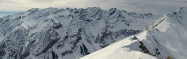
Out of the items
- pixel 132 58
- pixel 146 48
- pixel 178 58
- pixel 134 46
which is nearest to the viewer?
pixel 132 58

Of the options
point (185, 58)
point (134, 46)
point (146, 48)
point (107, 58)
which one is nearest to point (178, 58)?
point (185, 58)

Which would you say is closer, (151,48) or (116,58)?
(116,58)

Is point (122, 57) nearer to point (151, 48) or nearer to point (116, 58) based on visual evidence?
point (116, 58)

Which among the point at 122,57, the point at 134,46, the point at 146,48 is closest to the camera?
the point at 122,57

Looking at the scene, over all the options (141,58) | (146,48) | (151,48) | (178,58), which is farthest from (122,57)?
(178,58)

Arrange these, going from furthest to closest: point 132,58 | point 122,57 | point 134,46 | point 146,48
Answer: point 146,48 → point 134,46 → point 122,57 → point 132,58

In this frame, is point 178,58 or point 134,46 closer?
point 134,46

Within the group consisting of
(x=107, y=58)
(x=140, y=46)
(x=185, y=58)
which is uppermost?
(x=107, y=58)

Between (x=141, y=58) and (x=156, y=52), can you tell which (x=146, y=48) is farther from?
(x=141, y=58)

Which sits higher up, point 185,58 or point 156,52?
point 156,52
